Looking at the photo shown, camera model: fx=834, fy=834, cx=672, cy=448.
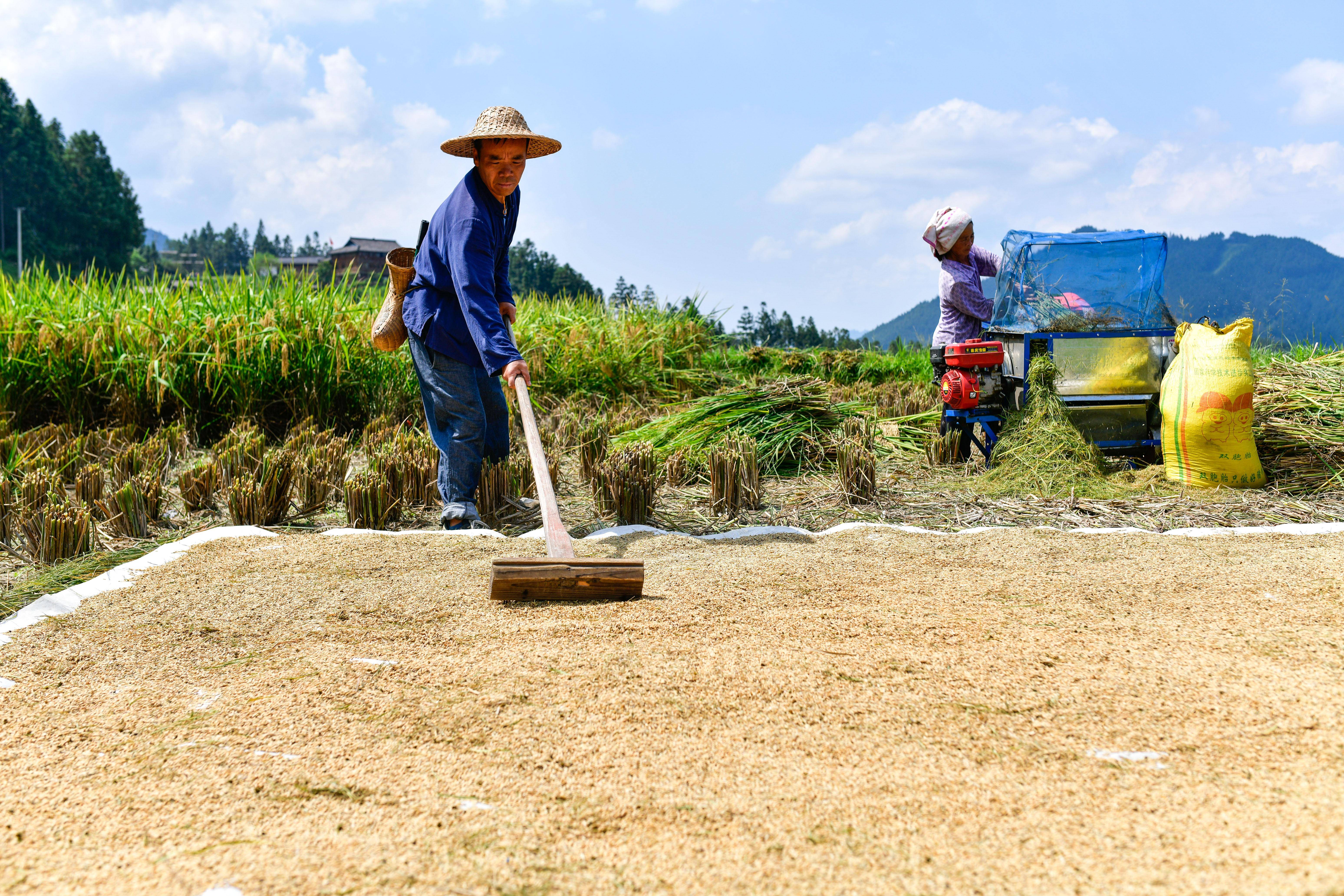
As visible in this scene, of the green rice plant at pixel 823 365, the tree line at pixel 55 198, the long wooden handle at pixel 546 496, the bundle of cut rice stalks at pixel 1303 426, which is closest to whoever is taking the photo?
the long wooden handle at pixel 546 496

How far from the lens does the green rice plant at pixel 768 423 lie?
4.45 m

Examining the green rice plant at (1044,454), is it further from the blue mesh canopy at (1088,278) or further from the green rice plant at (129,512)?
the green rice plant at (129,512)

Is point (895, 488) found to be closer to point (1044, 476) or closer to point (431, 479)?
point (1044, 476)

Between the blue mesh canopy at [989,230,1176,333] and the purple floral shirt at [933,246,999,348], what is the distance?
0.56 ft

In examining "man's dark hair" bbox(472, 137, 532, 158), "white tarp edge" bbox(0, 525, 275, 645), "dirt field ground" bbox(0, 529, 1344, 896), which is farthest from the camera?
"man's dark hair" bbox(472, 137, 532, 158)

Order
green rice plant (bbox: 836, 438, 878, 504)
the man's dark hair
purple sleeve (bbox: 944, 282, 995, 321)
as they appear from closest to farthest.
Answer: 1. the man's dark hair
2. green rice plant (bbox: 836, 438, 878, 504)
3. purple sleeve (bbox: 944, 282, 995, 321)

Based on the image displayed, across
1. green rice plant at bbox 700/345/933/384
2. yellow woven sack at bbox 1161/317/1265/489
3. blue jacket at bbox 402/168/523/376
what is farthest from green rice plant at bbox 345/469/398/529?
green rice plant at bbox 700/345/933/384

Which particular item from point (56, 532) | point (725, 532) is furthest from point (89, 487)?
point (725, 532)

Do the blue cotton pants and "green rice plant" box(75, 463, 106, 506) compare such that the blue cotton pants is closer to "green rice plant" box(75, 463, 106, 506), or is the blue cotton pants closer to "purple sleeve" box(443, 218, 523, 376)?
"purple sleeve" box(443, 218, 523, 376)

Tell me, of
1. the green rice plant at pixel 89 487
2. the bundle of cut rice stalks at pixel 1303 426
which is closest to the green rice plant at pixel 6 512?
the green rice plant at pixel 89 487

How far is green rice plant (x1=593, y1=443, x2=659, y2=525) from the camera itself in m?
3.36

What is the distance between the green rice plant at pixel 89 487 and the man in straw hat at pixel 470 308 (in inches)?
52.9

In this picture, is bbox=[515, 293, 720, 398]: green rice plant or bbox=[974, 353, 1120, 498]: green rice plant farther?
bbox=[515, 293, 720, 398]: green rice plant

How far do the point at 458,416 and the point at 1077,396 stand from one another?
2988 mm
